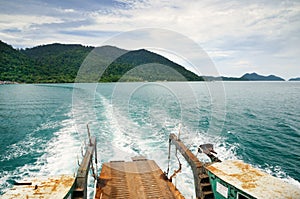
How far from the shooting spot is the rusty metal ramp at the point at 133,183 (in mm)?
5758

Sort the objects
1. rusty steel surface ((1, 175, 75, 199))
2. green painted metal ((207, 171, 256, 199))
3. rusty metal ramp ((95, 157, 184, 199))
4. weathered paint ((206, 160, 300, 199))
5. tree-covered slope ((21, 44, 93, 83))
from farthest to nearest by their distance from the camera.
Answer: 1. tree-covered slope ((21, 44, 93, 83))
2. rusty metal ramp ((95, 157, 184, 199))
3. green painted metal ((207, 171, 256, 199))
4. weathered paint ((206, 160, 300, 199))
5. rusty steel surface ((1, 175, 75, 199))

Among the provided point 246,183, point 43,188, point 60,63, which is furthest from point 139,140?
point 60,63

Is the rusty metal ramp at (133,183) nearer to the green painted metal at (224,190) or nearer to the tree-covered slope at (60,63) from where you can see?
the green painted metal at (224,190)

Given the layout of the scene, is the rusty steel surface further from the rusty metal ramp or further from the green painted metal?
the green painted metal

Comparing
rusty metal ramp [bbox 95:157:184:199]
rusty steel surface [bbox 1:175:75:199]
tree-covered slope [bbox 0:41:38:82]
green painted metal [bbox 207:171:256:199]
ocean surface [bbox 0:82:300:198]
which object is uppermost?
tree-covered slope [bbox 0:41:38:82]

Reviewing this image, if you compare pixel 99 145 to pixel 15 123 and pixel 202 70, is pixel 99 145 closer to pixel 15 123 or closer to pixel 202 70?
pixel 202 70

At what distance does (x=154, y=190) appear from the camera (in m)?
6.00

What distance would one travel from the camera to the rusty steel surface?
380 centimetres

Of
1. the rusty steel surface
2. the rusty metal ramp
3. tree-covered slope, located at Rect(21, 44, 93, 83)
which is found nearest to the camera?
the rusty steel surface

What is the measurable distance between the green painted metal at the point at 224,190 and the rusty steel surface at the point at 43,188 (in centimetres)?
323

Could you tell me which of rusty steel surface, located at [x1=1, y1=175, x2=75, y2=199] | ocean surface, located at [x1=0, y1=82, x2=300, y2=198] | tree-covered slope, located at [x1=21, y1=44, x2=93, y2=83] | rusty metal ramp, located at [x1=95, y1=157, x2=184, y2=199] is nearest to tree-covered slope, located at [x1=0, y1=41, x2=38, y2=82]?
tree-covered slope, located at [x1=21, y1=44, x2=93, y2=83]

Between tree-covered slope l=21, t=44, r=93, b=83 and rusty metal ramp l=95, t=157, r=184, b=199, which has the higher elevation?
tree-covered slope l=21, t=44, r=93, b=83

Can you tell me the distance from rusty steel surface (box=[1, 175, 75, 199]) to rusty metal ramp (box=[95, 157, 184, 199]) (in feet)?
4.83

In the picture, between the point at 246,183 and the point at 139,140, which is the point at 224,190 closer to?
the point at 246,183
